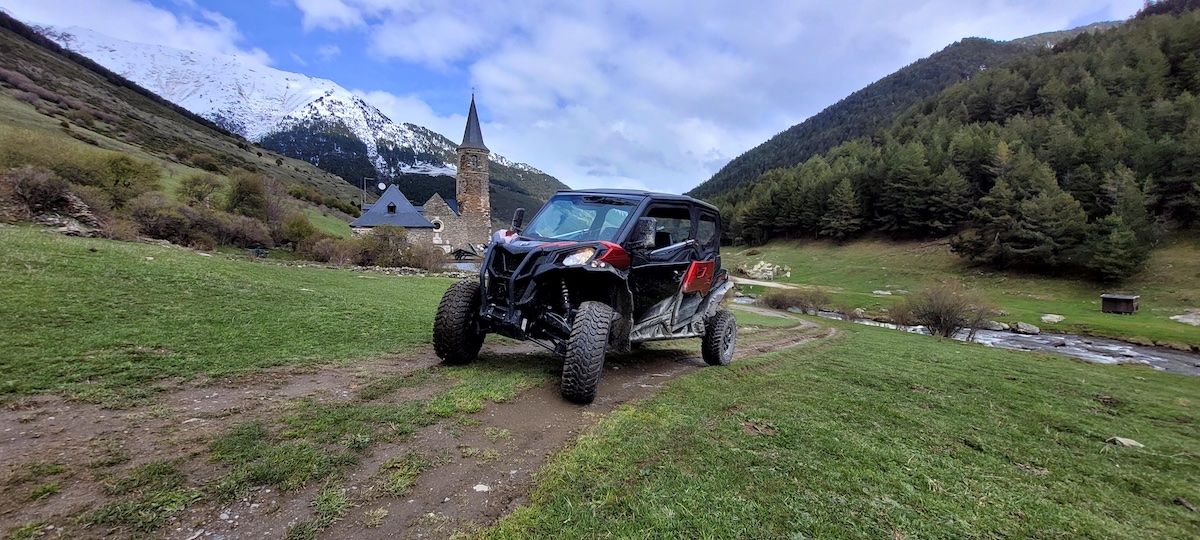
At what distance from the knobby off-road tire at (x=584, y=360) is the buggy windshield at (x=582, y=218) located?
1.52m

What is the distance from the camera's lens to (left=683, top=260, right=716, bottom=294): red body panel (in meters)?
7.42

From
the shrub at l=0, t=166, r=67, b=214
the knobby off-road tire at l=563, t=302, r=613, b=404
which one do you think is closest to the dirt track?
the knobby off-road tire at l=563, t=302, r=613, b=404

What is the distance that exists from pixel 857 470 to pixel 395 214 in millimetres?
56943

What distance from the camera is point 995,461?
4125mm

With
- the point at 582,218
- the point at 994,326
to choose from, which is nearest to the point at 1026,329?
the point at 994,326

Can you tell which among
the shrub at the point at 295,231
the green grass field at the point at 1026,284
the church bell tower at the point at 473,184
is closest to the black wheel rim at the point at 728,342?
the green grass field at the point at 1026,284

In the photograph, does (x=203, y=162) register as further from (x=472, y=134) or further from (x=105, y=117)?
(x=472, y=134)

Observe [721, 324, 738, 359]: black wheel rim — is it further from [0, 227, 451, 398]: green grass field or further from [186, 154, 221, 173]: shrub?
[186, 154, 221, 173]: shrub

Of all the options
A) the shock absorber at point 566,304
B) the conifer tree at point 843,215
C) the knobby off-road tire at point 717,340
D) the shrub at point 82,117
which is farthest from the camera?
the conifer tree at point 843,215

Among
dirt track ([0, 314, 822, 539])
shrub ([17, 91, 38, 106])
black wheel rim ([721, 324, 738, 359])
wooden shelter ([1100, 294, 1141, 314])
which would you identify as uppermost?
shrub ([17, 91, 38, 106])

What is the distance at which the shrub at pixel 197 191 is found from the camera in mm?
30391

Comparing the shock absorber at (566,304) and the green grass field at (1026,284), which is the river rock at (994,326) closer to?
the green grass field at (1026,284)

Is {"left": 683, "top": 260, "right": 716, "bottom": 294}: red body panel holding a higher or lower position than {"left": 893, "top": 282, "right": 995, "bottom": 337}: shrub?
higher

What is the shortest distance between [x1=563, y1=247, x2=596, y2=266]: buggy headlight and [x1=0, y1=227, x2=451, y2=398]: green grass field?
337cm
